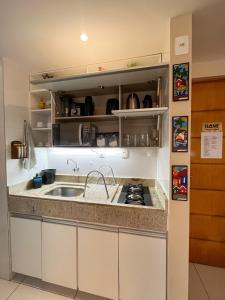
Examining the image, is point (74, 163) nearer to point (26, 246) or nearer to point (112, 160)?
point (112, 160)

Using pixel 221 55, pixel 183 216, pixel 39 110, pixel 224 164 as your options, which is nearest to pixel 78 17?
pixel 39 110

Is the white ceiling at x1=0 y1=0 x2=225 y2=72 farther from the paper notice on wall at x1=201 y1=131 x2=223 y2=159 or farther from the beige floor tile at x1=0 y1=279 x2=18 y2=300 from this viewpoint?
the beige floor tile at x1=0 y1=279 x2=18 y2=300

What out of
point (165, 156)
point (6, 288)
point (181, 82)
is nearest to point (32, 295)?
point (6, 288)

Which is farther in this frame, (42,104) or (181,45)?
(42,104)

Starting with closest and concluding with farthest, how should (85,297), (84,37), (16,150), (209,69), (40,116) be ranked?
(84,37) < (85,297) < (16,150) < (209,69) < (40,116)

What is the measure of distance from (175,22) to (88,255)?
2.09 m

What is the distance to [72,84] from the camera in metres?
1.87

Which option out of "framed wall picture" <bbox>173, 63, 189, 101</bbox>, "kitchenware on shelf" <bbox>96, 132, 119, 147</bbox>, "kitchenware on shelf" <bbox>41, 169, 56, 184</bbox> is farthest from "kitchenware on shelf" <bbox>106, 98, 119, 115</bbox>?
"kitchenware on shelf" <bbox>41, 169, 56, 184</bbox>

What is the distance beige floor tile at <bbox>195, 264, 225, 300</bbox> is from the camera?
5.61 ft

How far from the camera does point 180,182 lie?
129 centimetres

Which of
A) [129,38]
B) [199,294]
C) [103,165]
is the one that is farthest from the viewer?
[103,165]

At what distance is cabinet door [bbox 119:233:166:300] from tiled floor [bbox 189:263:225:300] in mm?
584

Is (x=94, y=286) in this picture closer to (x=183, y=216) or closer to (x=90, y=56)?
(x=183, y=216)

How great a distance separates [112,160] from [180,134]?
1.15 m
